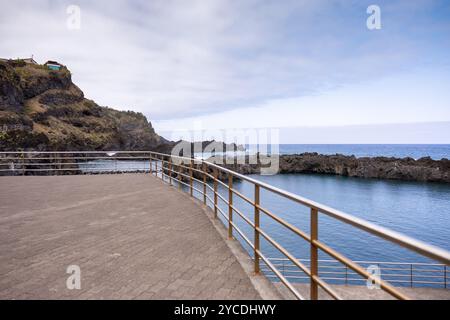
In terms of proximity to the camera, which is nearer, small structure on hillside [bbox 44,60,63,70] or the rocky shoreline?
the rocky shoreline

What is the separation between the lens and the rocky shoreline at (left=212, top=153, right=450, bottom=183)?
72500 mm

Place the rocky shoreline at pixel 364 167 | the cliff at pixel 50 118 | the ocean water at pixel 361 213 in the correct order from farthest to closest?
the rocky shoreline at pixel 364 167 < the cliff at pixel 50 118 < the ocean water at pixel 361 213

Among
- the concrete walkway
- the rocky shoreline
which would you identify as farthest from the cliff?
the concrete walkway

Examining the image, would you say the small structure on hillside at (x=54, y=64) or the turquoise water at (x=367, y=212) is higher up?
the small structure on hillside at (x=54, y=64)

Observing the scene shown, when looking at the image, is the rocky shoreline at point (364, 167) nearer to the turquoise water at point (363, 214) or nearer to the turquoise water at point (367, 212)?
the turquoise water at point (363, 214)

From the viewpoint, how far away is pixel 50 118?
8762 cm

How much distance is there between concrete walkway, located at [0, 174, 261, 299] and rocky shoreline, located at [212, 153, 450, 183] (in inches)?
2691

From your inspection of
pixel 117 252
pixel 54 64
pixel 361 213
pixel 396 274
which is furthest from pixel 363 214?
pixel 54 64

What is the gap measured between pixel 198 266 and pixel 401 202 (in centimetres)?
5818

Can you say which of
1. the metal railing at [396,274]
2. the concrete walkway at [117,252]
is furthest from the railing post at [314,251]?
the metal railing at [396,274]

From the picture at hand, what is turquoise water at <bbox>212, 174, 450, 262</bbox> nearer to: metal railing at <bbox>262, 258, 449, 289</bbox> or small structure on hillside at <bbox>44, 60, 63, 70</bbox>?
metal railing at <bbox>262, 258, 449, 289</bbox>

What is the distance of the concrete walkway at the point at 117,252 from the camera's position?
3590 millimetres

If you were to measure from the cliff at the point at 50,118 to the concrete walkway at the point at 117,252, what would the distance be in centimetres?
5487
